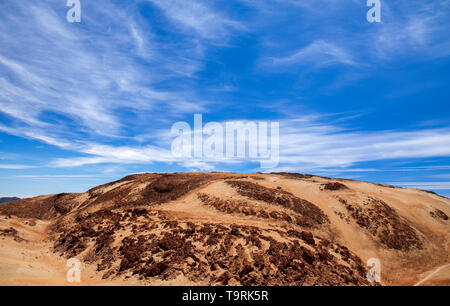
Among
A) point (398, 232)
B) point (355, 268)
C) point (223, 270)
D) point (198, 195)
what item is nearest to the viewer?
point (223, 270)

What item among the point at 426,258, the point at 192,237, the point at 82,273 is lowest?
the point at 426,258

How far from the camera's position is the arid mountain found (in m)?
18.2

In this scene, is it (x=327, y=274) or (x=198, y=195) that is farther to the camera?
(x=198, y=195)

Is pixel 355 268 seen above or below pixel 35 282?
below

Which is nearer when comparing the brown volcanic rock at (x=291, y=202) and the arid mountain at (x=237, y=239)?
the arid mountain at (x=237, y=239)

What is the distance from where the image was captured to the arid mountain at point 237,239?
59.8 ft

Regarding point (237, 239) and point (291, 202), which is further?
point (291, 202)

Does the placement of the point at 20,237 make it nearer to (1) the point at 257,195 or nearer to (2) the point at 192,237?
(2) the point at 192,237

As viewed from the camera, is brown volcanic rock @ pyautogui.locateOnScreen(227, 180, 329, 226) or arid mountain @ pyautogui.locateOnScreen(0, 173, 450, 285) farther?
brown volcanic rock @ pyautogui.locateOnScreen(227, 180, 329, 226)

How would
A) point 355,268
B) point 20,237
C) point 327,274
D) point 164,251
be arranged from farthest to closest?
point 20,237
point 355,268
point 164,251
point 327,274

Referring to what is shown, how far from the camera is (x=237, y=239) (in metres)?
21.7

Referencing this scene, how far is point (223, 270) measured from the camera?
1783 cm
